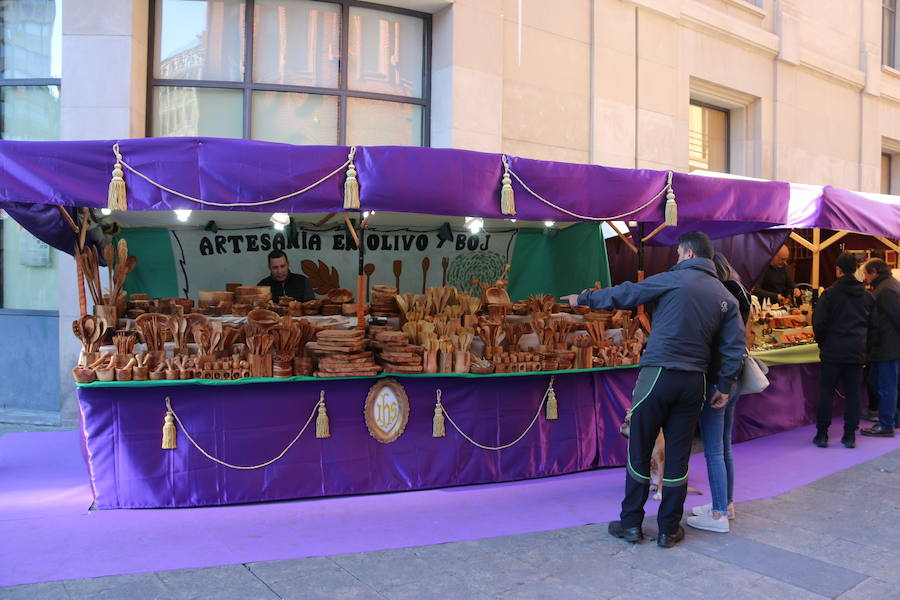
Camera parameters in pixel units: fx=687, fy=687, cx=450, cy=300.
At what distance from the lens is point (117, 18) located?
6609 mm

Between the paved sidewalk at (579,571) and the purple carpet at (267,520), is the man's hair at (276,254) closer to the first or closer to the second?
the purple carpet at (267,520)

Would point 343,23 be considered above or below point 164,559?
above

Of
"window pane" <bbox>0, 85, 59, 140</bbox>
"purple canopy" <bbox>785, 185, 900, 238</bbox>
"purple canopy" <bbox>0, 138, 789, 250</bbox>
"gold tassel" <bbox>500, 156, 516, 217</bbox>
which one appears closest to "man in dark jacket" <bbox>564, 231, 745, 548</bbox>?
"gold tassel" <bbox>500, 156, 516, 217</bbox>

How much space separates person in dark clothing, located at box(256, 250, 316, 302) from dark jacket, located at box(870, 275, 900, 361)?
542cm

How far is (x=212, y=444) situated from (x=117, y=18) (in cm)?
458

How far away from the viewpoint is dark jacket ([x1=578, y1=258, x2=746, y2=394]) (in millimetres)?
3703

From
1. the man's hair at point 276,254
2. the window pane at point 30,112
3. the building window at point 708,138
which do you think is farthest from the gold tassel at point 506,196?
the building window at point 708,138

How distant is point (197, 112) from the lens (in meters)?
7.27

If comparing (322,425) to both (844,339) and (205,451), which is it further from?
(844,339)

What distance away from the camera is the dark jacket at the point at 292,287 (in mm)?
6703

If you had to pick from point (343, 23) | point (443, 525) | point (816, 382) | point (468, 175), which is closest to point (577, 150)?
point (343, 23)

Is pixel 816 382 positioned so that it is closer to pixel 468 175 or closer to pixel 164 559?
pixel 468 175

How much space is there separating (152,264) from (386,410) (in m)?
3.64

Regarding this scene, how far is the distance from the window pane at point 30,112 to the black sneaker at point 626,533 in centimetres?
665
